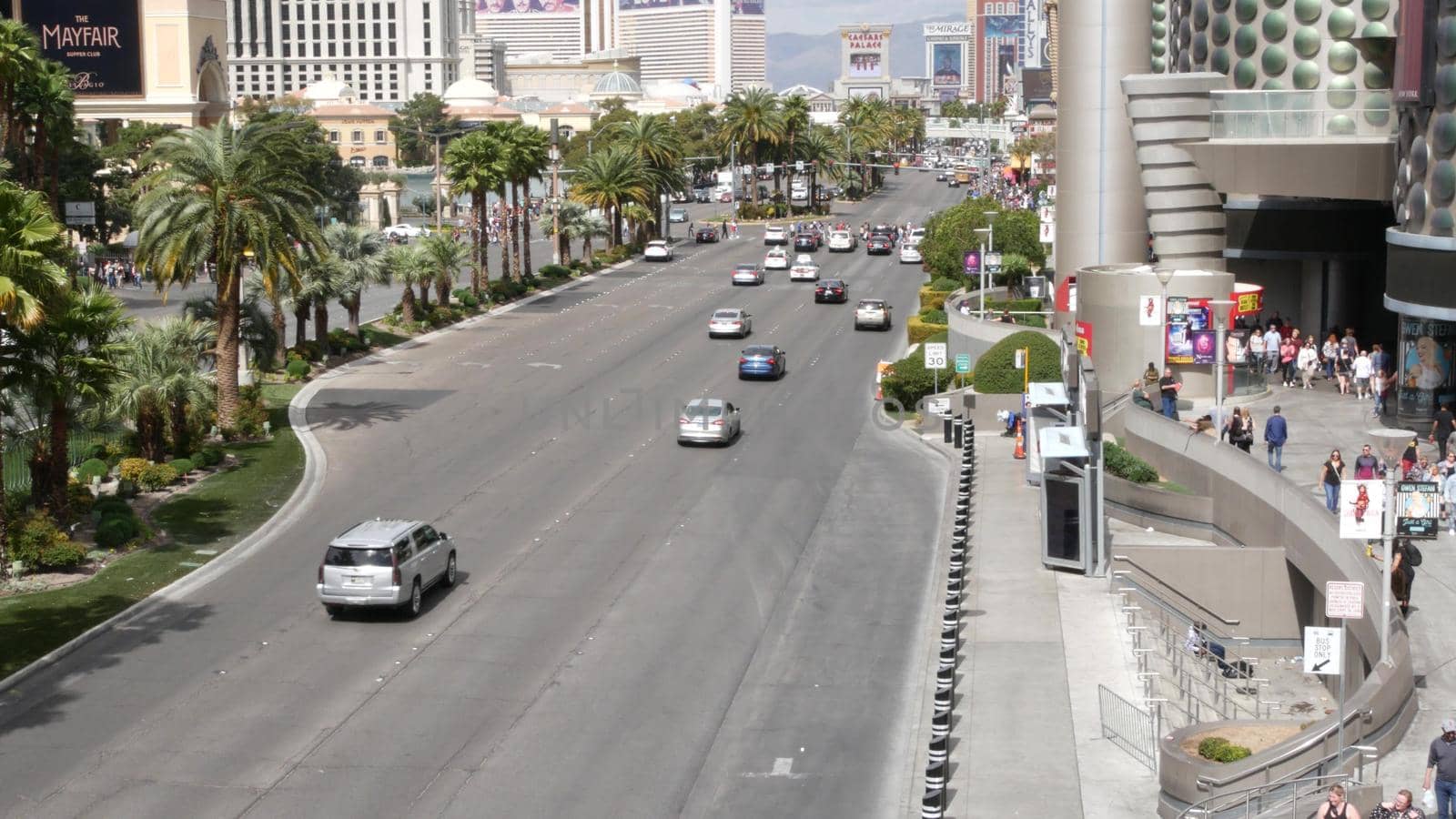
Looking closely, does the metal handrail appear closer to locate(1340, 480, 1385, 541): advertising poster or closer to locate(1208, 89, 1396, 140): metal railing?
locate(1340, 480, 1385, 541): advertising poster

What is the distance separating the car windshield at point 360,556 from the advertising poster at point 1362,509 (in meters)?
15.5

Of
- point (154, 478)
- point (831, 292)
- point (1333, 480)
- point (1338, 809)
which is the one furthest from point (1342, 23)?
point (1338, 809)

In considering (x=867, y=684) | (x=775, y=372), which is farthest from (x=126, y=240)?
(x=867, y=684)

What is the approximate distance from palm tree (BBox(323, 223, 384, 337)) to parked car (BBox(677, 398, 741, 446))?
1907 centimetres

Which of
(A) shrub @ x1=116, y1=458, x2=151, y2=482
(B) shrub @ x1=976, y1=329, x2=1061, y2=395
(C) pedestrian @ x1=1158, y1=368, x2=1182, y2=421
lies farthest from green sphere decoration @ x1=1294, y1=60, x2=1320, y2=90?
(A) shrub @ x1=116, y1=458, x2=151, y2=482

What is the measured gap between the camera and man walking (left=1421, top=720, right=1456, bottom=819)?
61.6 feet

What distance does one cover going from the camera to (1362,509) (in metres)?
22.4

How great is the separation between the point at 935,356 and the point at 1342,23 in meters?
14.6

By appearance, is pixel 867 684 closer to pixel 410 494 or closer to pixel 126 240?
pixel 410 494

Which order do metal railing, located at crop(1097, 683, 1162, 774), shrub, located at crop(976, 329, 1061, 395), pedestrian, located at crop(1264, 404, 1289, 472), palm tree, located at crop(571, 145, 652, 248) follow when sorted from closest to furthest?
metal railing, located at crop(1097, 683, 1162, 774), pedestrian, located at crop(1264, 404, 1289, 472), shrub, located at crop(976, 329, 1061, 395), palm tree, located at crop(571, 145, 652, 248)

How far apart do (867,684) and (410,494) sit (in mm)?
16699

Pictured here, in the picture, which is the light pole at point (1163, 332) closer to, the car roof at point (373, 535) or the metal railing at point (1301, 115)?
the metal railing at point (1301, 115)

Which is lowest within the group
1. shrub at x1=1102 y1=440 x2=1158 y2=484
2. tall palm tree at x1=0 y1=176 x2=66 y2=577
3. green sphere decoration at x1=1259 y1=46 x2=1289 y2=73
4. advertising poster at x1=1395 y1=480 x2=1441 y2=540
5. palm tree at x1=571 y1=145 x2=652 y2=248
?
shrub at x1=1102 y1=440 x2=1158 y2=484

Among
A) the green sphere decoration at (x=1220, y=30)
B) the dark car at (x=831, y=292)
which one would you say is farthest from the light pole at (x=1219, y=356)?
the dark car at (x=831, y=292)
